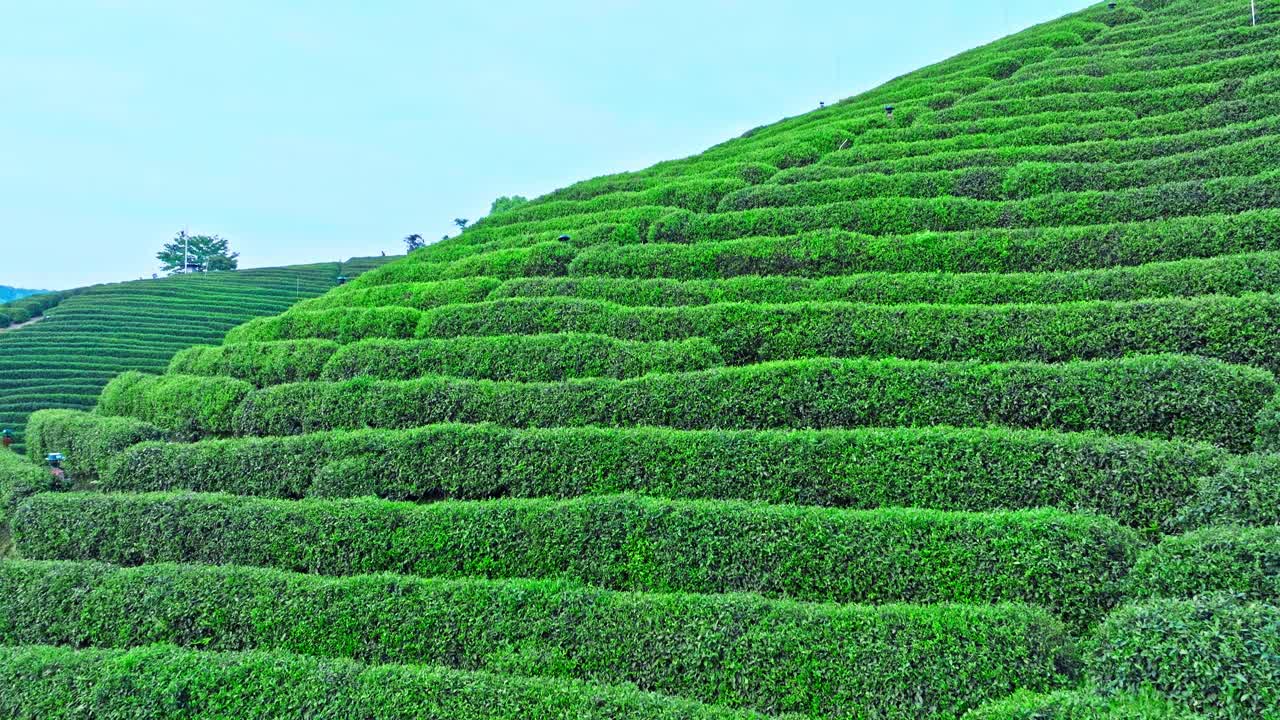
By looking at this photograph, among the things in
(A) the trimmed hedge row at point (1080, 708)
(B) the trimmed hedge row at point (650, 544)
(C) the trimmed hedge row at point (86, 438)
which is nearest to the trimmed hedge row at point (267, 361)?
(C) the trimmed hedge row at point (86, 438)

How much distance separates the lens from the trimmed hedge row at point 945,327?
24.5ft

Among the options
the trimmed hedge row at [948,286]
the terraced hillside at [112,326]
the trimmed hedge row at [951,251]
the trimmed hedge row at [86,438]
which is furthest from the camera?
the terraced hillside at [112,326]

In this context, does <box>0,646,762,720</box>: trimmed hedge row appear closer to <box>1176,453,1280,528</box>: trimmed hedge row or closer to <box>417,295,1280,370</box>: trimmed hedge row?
<box>1176,453,1280,528</box>: trimmed hedge row

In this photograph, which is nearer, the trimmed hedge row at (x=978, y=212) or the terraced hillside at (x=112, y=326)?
the trimmed hedge row at (x=978, y=212)

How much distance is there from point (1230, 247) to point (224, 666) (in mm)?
12120

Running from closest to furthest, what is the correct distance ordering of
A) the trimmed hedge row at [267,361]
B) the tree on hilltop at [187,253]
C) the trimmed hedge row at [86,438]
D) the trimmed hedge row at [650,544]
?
the trimmed hedge row at [650,544]
the trimmed hedge row at [86,438]
the trimmed hedge row at [267,361]
the tree on hilltop at [187,253]

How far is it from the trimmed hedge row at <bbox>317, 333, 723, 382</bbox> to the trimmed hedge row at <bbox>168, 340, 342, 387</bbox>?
0.32 meters

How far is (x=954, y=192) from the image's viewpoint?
12.7 metres

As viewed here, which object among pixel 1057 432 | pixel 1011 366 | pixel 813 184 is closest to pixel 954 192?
pixel 813 184

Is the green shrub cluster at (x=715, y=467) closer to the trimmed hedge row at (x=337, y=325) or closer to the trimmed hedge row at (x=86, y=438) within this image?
the trimmed hedge row at (x=86, y=438)

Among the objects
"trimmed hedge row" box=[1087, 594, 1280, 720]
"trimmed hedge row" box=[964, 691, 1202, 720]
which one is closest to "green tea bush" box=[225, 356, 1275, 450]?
"trimmed hedge row" box=[1087, 594, 1280, 720]

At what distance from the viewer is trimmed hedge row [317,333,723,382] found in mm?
9469

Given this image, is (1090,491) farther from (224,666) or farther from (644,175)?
(644,175)

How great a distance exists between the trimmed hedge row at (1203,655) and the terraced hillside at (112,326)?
21.0 meters
